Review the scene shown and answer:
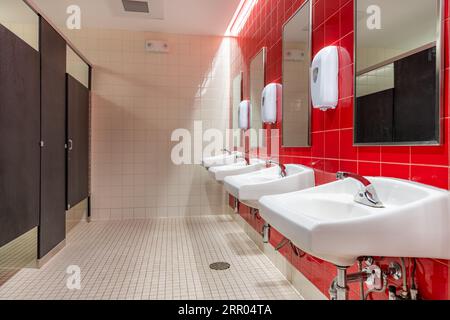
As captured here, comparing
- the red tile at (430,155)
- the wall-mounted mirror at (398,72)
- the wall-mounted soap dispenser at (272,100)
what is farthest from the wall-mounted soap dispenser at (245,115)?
the red tile at (430,155)

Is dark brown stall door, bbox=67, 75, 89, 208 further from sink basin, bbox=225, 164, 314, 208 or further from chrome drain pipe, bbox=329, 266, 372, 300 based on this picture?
chrome drain pipe, bbox=329, 266, 372, 300

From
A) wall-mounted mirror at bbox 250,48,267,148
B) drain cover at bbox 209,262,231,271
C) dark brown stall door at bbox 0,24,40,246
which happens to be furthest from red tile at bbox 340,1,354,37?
dark brown stall door at bbox 0,24,40,246

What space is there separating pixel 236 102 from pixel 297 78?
1.77 metres

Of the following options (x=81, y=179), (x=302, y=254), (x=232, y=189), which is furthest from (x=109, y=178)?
(x=302, y=254)

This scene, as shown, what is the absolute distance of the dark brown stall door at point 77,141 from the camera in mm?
3021

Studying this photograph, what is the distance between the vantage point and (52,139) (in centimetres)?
255

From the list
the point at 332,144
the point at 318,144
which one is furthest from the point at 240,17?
the point at 332,144

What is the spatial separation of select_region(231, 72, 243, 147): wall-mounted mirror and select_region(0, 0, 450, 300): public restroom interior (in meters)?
0.05

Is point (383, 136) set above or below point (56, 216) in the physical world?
above

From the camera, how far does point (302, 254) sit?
1.88 m

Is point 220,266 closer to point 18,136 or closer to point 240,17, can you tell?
point 18,136

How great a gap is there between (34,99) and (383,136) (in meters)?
2.31

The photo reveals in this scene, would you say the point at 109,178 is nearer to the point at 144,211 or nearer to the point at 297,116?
the point at 144,211

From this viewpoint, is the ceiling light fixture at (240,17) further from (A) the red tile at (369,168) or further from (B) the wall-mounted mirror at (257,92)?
(A) the red tile at (369,168)
